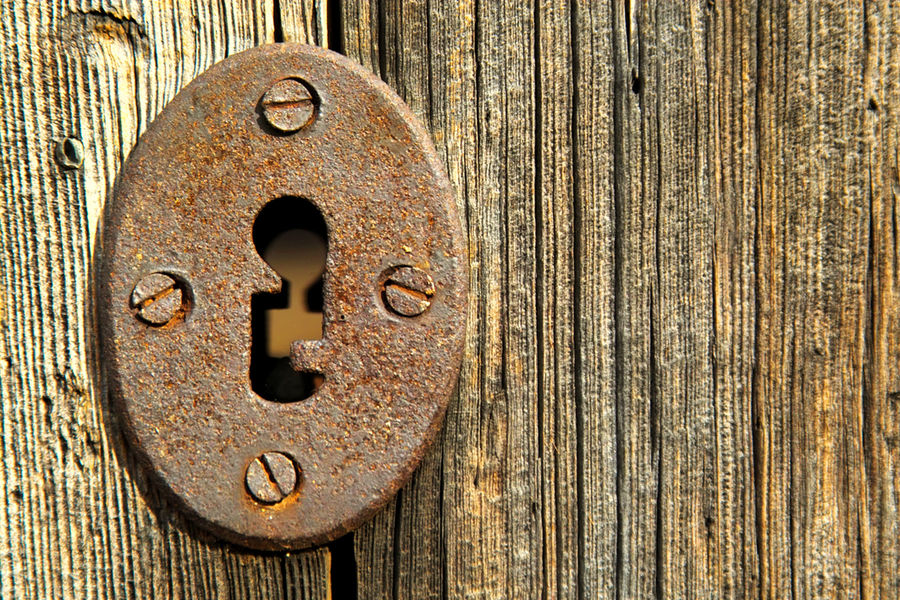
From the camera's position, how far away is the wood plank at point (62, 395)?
29.7 inches

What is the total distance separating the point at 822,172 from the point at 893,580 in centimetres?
44

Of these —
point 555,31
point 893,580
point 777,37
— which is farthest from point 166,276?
point 893,580

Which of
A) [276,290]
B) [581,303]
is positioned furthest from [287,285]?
[581,303]

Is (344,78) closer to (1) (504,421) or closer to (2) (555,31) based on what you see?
(2) (555,31)

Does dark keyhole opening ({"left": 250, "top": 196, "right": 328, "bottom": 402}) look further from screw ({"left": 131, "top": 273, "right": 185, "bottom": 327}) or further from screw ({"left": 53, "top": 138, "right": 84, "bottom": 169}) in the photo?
screw ({"left": 53, "top": 138, "right": 84, "bottom": 169})

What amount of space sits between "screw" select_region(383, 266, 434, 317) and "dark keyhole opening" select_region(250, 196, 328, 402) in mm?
79

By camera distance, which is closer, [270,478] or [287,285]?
[270,478]

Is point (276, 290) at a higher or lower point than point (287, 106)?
lower

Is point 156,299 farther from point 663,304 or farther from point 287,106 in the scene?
point 663,304

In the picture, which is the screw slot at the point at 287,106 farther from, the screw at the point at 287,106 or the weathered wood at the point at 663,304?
the weathered wood at the point at 663,304

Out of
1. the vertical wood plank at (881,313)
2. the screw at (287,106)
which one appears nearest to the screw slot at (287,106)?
the screw at (287,106)

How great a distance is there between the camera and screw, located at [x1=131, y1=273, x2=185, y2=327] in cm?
72

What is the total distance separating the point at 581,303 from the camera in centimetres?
78

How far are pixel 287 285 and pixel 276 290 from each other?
36 cm
